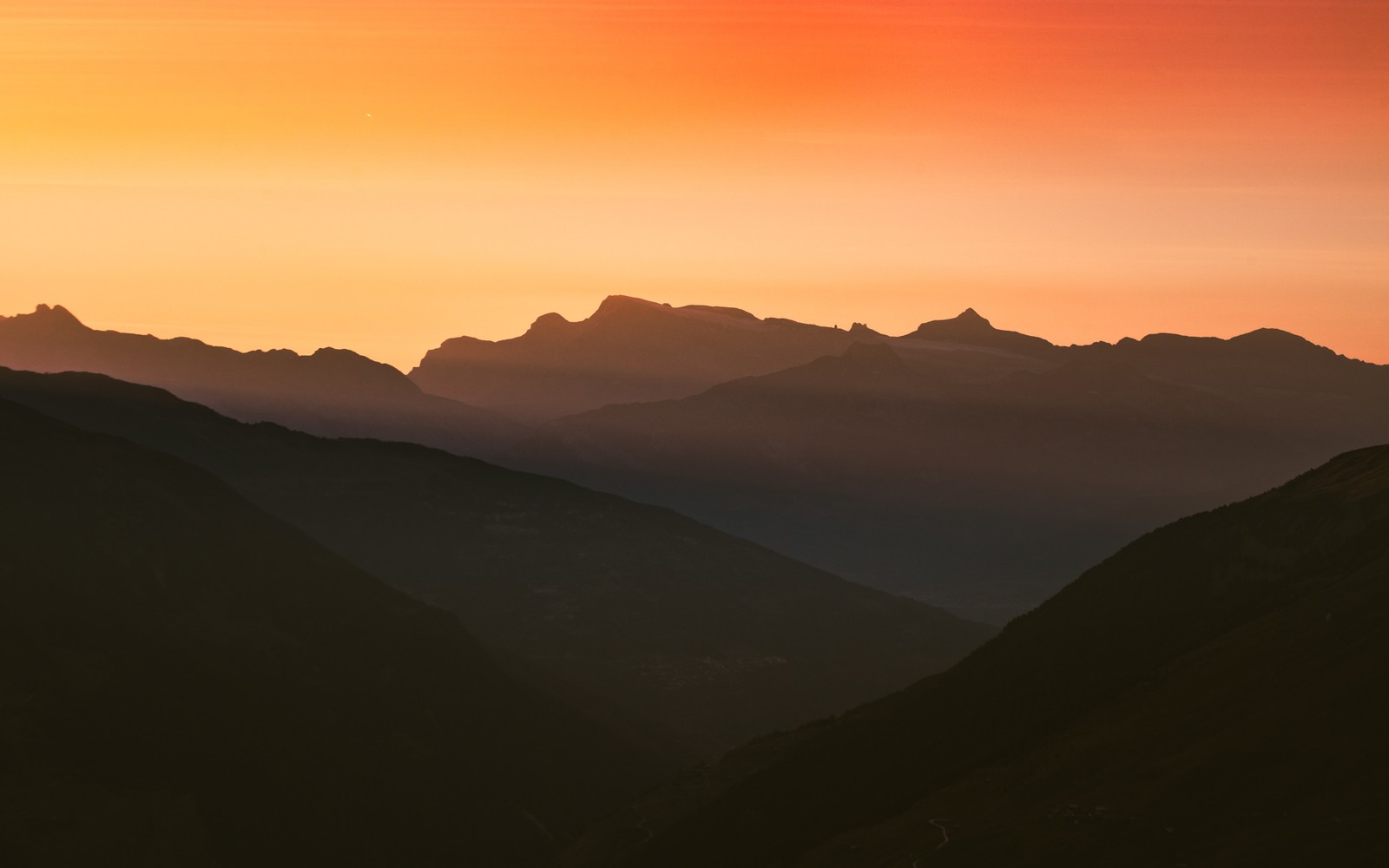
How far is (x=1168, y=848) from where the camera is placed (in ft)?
603

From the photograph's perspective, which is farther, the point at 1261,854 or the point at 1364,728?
the point at 1364,728

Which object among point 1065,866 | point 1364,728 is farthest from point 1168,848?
point 1364,728

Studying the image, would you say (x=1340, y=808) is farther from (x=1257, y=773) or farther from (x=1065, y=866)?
(x=1065, y=866)

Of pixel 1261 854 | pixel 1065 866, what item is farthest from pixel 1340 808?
Answer: pixel 1065 866

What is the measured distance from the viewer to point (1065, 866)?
19212 centimetres

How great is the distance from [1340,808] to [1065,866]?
1192 inches

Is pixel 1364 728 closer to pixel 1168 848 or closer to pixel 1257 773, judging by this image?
pixel 1257 773

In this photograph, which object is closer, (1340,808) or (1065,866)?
(1340,808)

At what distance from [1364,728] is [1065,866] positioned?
36.7m

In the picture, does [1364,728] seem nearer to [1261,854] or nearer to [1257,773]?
[1257,773]

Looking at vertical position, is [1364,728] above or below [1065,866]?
above

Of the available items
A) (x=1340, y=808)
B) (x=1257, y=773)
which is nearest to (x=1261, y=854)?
(x=1340, y=808)

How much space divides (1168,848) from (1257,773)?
17.6 m

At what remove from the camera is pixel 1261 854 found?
16975 cm
